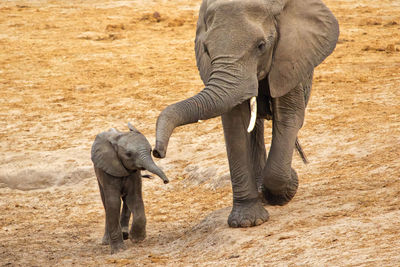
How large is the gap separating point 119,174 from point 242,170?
0.92 metres

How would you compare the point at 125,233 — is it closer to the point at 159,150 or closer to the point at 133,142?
the point at 133,142

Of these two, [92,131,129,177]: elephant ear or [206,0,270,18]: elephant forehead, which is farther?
[92,131,129,177]: elephant ear

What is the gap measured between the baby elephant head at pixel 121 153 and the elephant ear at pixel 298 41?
1.03m

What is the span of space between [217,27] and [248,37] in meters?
0.22

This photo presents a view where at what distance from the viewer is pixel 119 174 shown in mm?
6258

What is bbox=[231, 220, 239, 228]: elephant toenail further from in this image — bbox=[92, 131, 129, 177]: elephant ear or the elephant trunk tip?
the elephant trunk tip

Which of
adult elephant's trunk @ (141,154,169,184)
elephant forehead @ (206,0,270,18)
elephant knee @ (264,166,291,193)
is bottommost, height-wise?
elephant knee @ (264,166,291,193)

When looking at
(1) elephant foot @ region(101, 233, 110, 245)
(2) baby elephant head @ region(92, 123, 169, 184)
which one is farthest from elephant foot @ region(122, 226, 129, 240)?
(2) baby elephant head @ region(92, 123, 169, 184)

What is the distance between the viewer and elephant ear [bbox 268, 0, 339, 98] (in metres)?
5.98

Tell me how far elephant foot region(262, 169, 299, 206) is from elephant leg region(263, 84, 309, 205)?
0.20 feet

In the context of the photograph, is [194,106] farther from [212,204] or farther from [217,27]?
[212,204]

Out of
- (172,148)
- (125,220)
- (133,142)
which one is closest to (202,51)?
(133,142)

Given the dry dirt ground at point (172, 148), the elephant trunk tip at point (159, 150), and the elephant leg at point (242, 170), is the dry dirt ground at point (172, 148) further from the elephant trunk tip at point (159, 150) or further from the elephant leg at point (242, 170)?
the elephant trunk tip at point (159, 150)

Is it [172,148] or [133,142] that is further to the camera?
[172,148]
